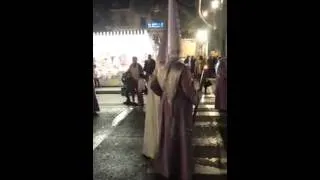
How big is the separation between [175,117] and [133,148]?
8.50ft

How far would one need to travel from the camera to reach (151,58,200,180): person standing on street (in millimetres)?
5719

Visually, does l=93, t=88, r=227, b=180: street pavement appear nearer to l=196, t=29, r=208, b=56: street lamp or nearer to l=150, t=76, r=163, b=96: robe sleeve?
l=150, t=76, r=163, b=96: robe sleeve

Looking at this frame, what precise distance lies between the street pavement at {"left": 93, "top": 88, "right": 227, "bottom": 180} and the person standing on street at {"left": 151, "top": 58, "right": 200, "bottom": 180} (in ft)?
1.32

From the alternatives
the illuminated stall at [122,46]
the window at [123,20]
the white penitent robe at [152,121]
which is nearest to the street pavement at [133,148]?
the white penitent robe at [152,121]

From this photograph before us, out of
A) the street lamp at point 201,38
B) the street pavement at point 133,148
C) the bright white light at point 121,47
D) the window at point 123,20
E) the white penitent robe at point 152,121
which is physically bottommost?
the street pavement at point 133,148

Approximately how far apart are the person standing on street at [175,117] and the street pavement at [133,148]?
0.40m

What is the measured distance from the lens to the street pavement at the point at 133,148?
650 cm

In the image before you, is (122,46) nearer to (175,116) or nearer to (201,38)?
(201,38)

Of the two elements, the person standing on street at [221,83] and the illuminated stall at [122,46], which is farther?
the illuminated stall at [122,46]

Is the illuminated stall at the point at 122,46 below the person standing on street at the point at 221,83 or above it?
above

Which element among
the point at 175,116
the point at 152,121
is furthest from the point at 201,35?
the point at 175,116

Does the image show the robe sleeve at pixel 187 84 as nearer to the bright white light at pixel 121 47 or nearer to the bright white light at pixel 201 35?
the bright white light at pixel 121 47
